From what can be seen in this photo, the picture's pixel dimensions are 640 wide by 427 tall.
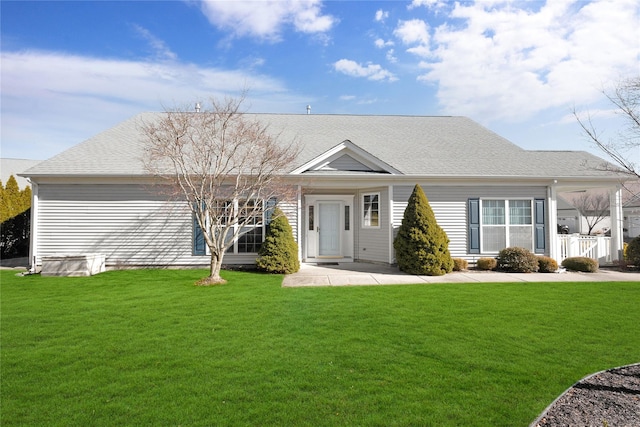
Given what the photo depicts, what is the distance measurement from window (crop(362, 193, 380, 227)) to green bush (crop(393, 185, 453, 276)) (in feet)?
5.98

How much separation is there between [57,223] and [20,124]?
11.8 ft

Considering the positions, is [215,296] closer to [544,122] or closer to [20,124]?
[20,124]

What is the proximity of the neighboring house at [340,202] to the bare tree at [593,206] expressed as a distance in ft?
62.3

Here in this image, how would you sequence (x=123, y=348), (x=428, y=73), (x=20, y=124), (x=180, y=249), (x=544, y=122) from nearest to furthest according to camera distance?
(x=123, y=348)
(x=544, y=122)
(x=20, y=124)
(x=428, y=73)
(x=180, y=249)

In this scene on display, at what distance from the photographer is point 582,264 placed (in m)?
12.2

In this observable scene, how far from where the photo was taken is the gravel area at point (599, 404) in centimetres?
305

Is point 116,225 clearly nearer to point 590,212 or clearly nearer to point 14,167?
point 14,167

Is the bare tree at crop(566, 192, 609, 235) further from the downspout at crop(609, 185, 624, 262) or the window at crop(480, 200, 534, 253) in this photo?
the window at crop(480, 200, 534, 253)

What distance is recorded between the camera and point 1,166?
87.0ft

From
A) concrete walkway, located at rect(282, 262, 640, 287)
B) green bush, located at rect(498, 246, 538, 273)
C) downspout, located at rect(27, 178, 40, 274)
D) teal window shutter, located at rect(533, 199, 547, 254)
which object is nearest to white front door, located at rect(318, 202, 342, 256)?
concrete walkway, located at rect(282, 262, 640, 287)

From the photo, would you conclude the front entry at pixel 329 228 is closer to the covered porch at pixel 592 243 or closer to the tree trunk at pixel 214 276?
the tree trunk at pixel 214 276

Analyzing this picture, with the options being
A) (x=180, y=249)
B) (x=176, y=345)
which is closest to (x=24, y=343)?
(x=176, y=345)

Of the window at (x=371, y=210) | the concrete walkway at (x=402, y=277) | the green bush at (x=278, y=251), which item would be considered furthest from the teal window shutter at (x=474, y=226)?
the green bush at (x=278, y=251)

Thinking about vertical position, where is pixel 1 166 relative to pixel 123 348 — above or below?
above
